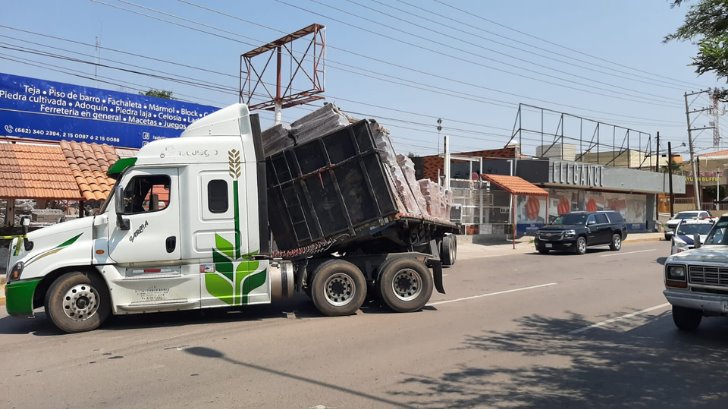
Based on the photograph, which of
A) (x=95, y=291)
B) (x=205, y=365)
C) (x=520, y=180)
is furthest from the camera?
(x=520, y=180)

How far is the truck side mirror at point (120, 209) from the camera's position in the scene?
806 centimetres

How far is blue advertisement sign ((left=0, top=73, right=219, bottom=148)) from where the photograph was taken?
1680cm

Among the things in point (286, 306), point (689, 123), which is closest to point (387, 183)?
point (286, 306)

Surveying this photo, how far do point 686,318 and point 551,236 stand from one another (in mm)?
14978

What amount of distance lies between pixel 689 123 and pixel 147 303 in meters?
53.1

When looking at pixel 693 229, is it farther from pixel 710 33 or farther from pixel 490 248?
pixel 710 33

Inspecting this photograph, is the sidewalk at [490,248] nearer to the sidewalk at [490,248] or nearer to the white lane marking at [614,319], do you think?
the sidewalk at [490,248]

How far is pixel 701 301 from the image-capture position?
275 inches

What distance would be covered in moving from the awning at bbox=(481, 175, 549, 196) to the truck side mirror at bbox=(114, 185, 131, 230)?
2066 cm

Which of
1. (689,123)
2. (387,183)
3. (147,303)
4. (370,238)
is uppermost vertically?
(689,123)

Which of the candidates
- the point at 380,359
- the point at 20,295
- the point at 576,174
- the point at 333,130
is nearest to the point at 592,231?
the point at 576,174

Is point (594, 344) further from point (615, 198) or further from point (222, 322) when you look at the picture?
point (615, 198)

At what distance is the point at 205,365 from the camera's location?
247 inches

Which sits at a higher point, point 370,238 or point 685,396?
point 370,238
